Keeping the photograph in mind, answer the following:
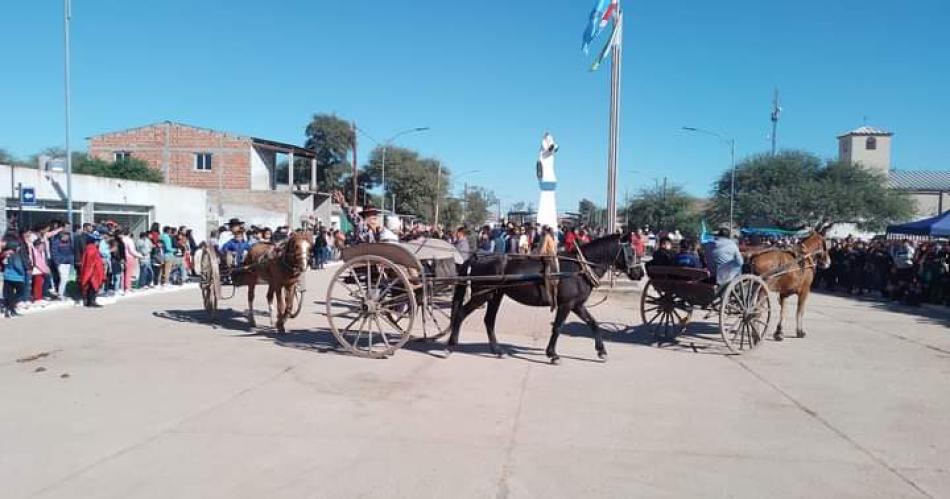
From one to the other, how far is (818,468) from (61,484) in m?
5.62

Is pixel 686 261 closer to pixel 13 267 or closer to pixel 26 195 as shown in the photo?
pixel 13 267

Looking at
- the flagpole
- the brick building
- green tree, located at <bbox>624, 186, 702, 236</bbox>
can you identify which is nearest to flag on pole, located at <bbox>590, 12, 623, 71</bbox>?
the flagpole

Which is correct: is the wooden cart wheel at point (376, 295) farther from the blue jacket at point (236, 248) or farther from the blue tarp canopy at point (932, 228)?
the blue tarp canopy at point (932, 228)

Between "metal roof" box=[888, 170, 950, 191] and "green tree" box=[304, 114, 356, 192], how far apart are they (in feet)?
181

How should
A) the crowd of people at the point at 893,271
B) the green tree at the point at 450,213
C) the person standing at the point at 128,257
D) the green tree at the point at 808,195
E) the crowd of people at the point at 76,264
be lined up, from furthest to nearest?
the green tree at the point at 450,213, the green tree at the point at 808,195, the crowd of people at the point at 893,271, the person standing at the point at 128,257, the crowd of people at the point at 76,264

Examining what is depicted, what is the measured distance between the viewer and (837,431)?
6.28 meters

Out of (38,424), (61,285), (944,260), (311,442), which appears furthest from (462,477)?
(944,260)

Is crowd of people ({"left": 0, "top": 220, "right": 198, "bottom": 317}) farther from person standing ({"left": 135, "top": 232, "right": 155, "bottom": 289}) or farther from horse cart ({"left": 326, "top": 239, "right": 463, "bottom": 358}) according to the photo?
horse cart ({"left": 326, "top": 239, "right": 463, "bottom": 358})

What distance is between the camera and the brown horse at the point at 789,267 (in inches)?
445

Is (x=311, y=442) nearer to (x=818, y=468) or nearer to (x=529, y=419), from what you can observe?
(x=529, y=419)

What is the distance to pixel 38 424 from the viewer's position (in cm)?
592

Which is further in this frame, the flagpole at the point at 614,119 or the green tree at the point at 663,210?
the green tree at the point at 663,210

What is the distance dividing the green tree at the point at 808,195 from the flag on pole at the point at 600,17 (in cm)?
3468

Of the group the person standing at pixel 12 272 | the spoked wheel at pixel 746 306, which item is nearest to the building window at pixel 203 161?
the person standing at pixel 12 272
